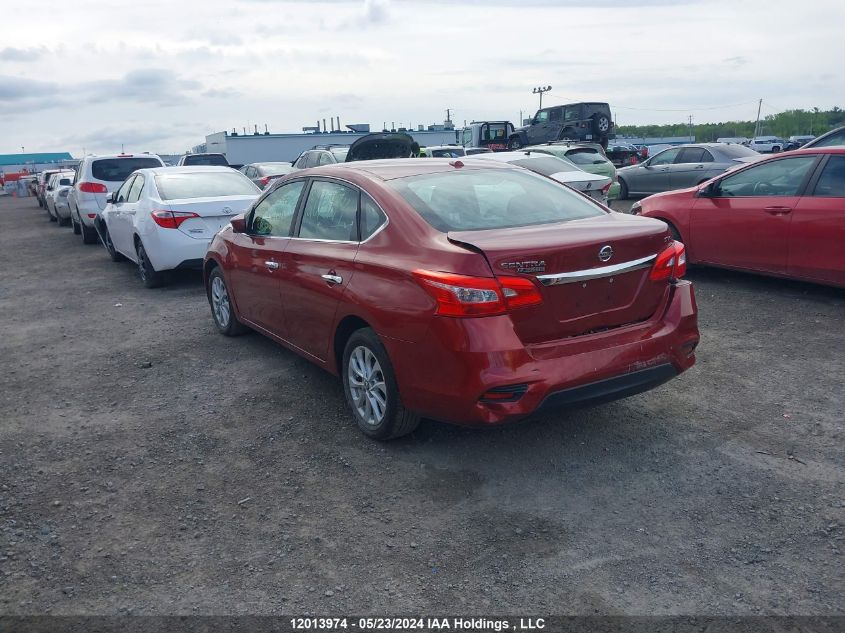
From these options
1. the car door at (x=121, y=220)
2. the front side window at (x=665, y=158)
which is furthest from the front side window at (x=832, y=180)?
the front side window at (x=665, y=158)

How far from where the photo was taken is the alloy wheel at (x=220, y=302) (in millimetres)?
6800

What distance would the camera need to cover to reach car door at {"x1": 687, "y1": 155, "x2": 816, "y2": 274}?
726 cm

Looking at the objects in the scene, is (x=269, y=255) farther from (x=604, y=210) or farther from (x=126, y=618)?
(x=126, y=618)

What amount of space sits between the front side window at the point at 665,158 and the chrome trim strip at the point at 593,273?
13.5 m

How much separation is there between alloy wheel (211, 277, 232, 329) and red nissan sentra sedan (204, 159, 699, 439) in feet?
6.03

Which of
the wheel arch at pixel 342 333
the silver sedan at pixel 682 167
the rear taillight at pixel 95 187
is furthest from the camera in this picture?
the silver sedan at pixel 682 167

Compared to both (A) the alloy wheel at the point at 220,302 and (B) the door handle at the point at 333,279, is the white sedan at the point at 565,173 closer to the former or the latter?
(A) the alloy wheel at the point at 220,302

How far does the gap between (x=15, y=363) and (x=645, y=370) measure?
18.3ft

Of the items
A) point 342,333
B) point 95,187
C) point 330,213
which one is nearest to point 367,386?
point 342,333

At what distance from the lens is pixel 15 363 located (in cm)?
653

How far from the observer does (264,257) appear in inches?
218

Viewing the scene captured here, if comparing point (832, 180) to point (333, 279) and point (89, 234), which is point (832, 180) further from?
point (89, 234)

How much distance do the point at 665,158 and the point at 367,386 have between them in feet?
46.7

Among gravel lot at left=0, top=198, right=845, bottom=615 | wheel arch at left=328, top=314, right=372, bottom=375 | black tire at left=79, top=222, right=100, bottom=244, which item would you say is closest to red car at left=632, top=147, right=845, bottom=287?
gravel lot at left=0, top=198, right=845, bottom=615
